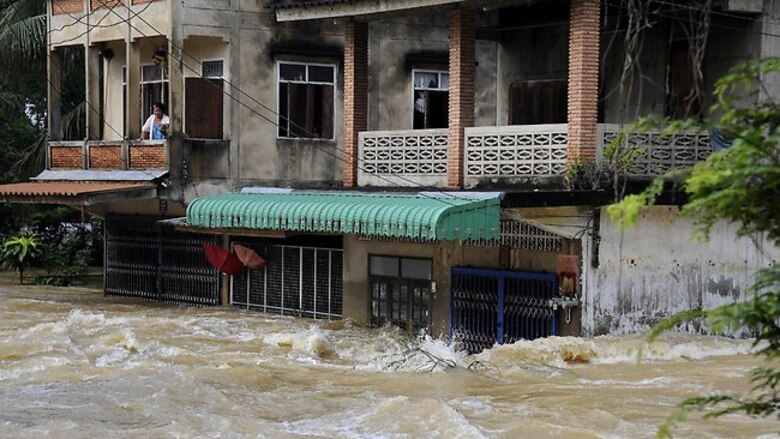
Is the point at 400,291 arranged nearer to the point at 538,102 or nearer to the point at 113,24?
the point at 538,102

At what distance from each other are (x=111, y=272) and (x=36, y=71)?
837cm

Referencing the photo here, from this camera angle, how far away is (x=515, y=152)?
54.1 feet

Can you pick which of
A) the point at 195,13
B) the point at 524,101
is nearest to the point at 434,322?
the point at 524,101

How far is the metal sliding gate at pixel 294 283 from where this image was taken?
68.3 ft

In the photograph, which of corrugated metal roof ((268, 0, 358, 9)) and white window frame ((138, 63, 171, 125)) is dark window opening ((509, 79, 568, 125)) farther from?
white window frame ((138, 63, 171, 125))

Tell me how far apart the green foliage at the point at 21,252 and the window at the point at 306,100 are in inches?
387

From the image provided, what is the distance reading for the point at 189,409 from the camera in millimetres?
12828

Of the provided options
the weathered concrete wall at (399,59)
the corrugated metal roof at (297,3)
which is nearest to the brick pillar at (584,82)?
the corrugated metal roof at (297,3)

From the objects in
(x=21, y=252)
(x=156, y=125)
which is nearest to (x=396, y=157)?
(x=156, y=125)

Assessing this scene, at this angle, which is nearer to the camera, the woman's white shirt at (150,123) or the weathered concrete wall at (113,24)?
the weathered concrete wall at (113,24)

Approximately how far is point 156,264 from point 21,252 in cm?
584

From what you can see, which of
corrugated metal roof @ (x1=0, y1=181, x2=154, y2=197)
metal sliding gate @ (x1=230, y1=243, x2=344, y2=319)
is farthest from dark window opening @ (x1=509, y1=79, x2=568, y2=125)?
corrugated metal roof @ (x1=0, y1=181, x2=154, y2=197)

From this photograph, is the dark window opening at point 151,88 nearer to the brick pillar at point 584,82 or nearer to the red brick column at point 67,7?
the red brick column at point 67,7

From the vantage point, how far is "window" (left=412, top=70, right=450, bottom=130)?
2262 cm
